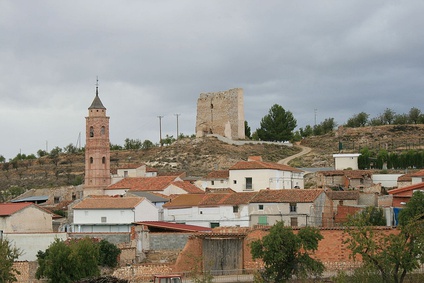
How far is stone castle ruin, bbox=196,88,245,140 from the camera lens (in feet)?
313

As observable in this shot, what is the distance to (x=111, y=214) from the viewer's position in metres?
49.2

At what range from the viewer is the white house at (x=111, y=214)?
48.6m

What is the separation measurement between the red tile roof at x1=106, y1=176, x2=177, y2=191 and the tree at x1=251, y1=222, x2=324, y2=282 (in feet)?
82.5

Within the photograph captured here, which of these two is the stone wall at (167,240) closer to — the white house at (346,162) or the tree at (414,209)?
the tree at (414,209)

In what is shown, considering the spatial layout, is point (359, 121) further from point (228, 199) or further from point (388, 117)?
point (228, 199)

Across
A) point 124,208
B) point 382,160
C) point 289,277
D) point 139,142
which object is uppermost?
point 139,142

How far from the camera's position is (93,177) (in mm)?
64375

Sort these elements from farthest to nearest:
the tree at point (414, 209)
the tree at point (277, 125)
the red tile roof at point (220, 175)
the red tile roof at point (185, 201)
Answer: the tree at point (277, 125) < the red tile roof at point (220, 175) < the red tile roof at point (185, 201) < the tree at point (414, 209)

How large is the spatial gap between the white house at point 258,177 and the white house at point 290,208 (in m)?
10.4

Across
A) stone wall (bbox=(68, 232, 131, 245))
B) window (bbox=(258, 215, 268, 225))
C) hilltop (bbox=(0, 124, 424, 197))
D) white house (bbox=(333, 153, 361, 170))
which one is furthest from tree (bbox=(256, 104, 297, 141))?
stone wall (bbox=(68, 232, 131, 245))

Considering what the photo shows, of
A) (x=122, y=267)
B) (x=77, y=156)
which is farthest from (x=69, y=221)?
(x=77, y=156)

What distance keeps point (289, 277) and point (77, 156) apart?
77.9 m

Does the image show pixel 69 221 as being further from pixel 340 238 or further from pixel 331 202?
pixel 340 238

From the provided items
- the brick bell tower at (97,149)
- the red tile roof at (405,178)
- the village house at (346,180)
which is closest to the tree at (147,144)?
the brick bell tower at (97,149)
